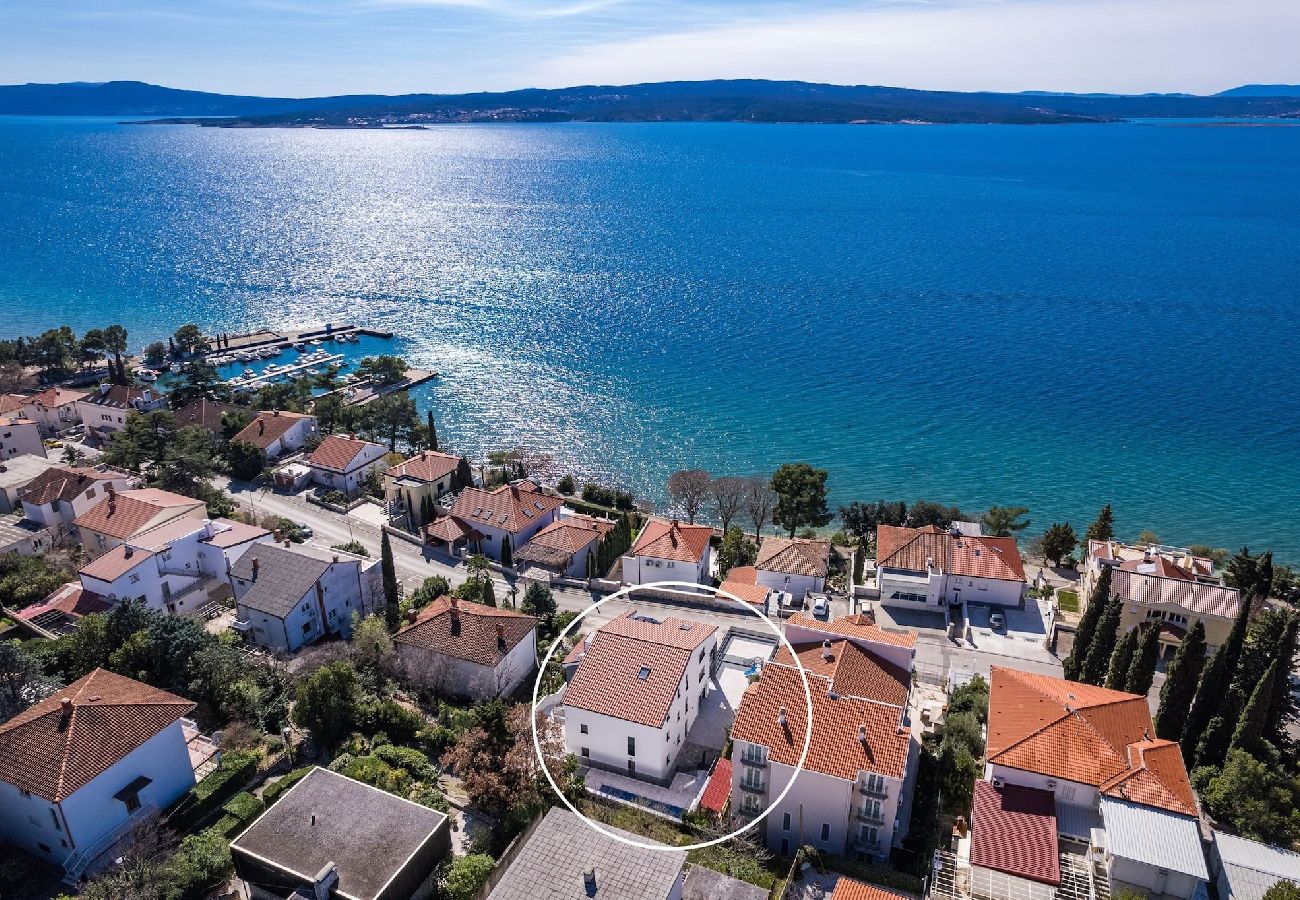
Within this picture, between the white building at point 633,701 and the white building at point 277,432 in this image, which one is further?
the white building at point 277,432

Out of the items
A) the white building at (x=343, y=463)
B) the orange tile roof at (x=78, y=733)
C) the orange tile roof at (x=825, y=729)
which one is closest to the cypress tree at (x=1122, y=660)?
the orange tile roof at (x=825, y=729)

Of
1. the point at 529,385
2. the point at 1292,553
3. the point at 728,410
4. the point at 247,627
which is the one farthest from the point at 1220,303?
the point at 247,627

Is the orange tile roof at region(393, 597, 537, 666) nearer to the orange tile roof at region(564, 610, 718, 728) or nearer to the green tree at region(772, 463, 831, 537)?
the orange tile roof at region(564, 610, 718, 728)

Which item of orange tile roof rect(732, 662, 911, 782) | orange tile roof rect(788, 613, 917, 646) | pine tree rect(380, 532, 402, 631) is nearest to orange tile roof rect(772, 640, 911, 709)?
orange tile roof rect(788, 613, 917, 646)

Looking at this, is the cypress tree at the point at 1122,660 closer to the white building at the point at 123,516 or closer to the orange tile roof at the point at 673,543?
the orange tile roof at the point at 673,543

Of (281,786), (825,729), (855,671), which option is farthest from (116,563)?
(855,671)

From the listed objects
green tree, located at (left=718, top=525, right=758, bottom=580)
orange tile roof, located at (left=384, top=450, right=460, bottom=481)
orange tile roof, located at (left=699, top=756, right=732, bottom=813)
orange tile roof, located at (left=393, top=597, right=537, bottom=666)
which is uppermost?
orange tile roof, located at (left=393, top=597, right=537, bottom=666)
